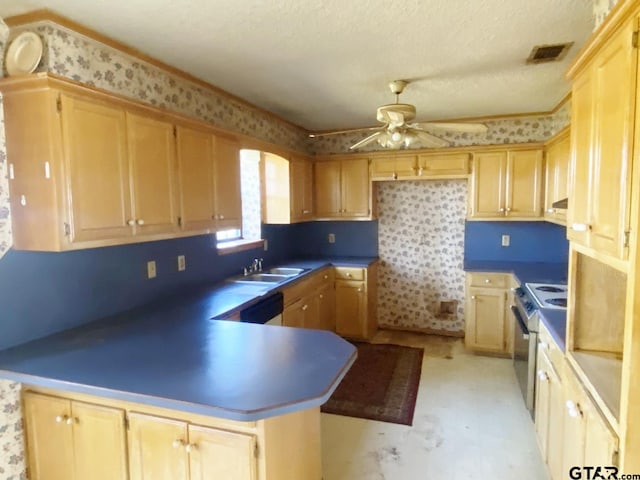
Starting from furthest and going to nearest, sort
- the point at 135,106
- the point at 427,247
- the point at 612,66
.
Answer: the point at 427,247 → the point at 135,106 → the point at 612,66

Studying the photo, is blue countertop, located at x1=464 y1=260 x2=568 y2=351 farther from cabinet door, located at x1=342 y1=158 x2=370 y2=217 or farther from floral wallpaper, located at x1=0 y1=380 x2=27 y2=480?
floral wallpaper, located at x1=0 y1=380 x2=27 y2=480

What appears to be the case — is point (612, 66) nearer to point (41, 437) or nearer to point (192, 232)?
point (192, 232)

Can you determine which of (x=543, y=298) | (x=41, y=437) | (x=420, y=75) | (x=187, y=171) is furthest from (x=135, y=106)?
(x=543, y=298)

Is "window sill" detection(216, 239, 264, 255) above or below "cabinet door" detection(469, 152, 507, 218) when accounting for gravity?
below

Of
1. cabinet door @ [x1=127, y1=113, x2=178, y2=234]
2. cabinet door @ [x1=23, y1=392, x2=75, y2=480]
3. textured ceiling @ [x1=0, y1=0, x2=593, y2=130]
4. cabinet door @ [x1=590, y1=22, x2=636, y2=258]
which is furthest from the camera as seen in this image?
cabinet door @ [x1=127, y1=113, x2=178, y2=234]

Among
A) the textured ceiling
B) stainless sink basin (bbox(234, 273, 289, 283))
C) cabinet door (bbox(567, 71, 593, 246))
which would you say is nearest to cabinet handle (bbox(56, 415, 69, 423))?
the textured ceiling

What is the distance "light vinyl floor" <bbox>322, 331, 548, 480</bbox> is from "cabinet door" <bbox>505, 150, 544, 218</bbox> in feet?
5.47

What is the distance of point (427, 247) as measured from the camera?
16.2 feet

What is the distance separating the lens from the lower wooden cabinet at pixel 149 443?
1.51m

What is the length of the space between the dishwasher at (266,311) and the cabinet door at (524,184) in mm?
2618

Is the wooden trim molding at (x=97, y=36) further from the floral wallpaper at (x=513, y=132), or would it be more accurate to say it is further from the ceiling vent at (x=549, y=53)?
the floral wallpaper at (x=513, y=132)

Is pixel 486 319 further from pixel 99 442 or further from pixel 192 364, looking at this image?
Answer: pixel 99 442

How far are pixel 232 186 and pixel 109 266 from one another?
1051 millimetres

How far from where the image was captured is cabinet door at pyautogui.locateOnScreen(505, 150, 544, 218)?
4070mm
